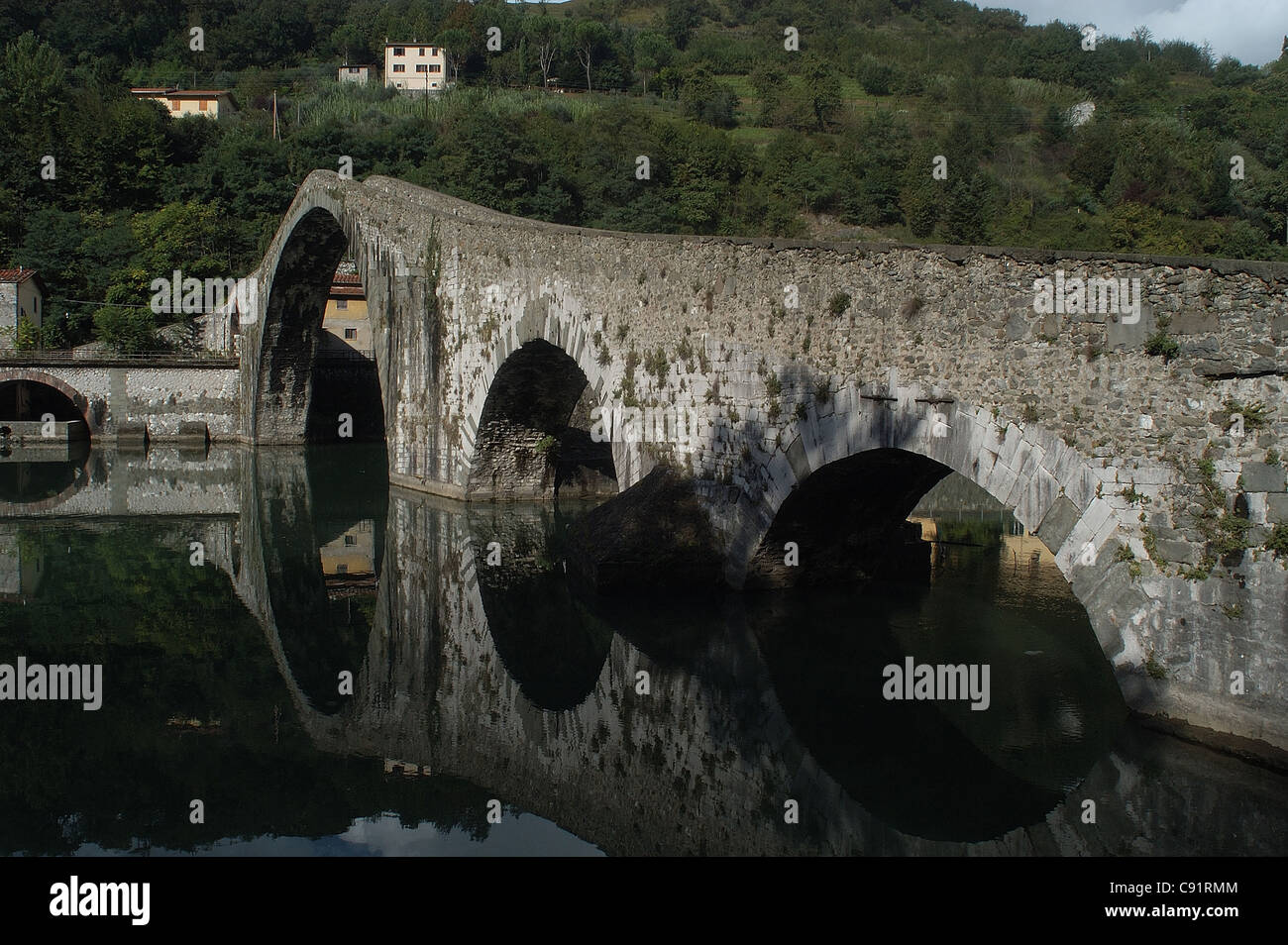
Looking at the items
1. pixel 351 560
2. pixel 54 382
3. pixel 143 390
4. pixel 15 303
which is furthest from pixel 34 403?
pixel 351 560

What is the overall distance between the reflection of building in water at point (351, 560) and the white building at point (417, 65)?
67.2 meters

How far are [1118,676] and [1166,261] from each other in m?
2.93

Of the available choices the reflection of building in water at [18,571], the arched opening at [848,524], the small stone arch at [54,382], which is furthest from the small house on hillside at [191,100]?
the arched opening at [848,524]

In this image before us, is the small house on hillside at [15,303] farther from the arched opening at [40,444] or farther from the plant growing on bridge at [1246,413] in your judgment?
the plant growing on bridge at [1246,413]

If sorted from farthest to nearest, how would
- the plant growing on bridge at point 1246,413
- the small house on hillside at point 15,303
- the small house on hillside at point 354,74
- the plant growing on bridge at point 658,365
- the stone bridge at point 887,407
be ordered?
the small house on hillside at point 354,74 < the small house on hillside at point 15,303 < the plant growing on bridge at point 658,365 < the stone bridge at point 887,407 < the plant growing on bridge at point 1246,413

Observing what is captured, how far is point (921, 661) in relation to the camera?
1128 cm

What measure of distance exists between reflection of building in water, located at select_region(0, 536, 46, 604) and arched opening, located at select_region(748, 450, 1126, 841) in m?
8.20

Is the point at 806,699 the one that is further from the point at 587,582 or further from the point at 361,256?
the point at 361,256

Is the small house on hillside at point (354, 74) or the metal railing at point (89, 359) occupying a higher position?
the small house on hillside at point (354, 74)

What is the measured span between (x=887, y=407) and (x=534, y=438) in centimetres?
1068

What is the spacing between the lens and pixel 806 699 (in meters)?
10.4

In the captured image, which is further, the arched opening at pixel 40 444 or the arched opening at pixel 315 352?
the arched opening at pixel 315 352

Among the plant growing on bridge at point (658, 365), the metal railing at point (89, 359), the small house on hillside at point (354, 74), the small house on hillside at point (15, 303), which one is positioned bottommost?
the plant growing on bridge at point (658, 365)

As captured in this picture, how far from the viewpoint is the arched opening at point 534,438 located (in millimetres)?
19438
